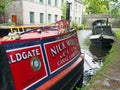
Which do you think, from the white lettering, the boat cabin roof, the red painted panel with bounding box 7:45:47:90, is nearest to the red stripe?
the red painted panel with bounding box 7:45:47:90

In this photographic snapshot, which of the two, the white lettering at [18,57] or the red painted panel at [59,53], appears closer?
the white lettering at [18,57]

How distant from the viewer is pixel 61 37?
6180mm

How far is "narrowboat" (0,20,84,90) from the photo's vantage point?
3997mm

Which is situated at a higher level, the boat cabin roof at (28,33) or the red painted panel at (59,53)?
the boat cabin roof at (28,33)

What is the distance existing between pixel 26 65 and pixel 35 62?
0.36 m

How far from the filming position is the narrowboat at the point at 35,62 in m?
4.00

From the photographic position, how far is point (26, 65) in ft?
14.7

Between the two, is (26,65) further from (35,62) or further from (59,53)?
(59,53)

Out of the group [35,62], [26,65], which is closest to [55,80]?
[35,62]

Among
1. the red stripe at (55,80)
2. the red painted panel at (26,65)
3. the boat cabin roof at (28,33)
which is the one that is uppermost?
the boat cabin roof at (28,33)

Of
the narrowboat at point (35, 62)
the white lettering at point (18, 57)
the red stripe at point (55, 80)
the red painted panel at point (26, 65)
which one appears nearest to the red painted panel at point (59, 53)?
the narrowboat at point (35, 62)

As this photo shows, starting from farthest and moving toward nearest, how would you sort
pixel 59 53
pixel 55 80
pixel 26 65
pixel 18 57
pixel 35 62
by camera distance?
pixel 59 53
pixel 55 80
pixel 35 62
pixel 26 65
pixel 18 57

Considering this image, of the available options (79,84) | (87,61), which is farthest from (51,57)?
(87,61)

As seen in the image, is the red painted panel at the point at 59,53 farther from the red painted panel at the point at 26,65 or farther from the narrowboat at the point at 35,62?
the red painted panel at the point at 26,65
